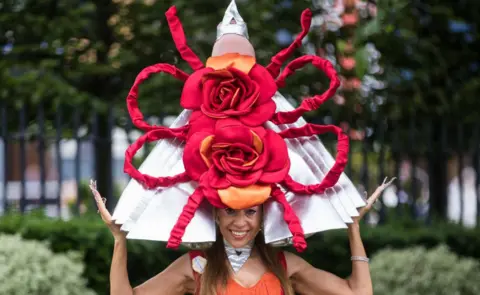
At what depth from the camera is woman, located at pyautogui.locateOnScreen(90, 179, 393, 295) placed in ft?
11.4

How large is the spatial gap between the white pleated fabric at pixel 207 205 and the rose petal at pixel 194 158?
0.11m

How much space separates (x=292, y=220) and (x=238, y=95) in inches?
21.4

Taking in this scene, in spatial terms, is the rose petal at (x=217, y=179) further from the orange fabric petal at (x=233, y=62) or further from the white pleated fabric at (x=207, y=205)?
the orange fabric petal at (x=233, y=62)

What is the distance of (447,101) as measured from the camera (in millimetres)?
8562

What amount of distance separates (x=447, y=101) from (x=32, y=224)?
4395mm

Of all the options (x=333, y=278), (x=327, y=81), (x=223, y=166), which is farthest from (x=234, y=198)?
(x=327, y=81)

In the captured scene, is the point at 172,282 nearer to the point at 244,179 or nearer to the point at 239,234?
the point at 239,234

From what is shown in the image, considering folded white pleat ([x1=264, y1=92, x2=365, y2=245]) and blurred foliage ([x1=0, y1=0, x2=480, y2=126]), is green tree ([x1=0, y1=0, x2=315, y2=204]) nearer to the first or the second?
blurred foliage ([x1=0, y1=0, x2=480, y2=126])

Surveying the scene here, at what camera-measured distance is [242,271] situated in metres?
3.53

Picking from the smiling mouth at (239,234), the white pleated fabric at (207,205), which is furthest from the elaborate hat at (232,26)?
the smiling mouth at (239,234)

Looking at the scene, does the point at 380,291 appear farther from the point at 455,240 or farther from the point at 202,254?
the point at 202,254

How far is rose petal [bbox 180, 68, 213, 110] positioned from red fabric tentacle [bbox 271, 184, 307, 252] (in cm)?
48

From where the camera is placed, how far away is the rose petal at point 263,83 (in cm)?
338

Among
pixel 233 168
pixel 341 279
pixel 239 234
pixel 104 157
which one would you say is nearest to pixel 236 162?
pixel 233 168
